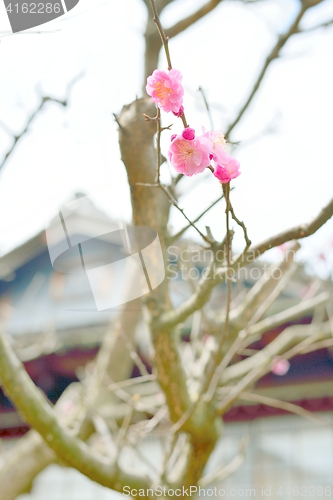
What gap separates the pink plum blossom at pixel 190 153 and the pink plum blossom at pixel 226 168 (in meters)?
0.03

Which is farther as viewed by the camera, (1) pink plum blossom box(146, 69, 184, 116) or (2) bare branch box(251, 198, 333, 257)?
(2) bare branch box(251, 198, 333, 257)

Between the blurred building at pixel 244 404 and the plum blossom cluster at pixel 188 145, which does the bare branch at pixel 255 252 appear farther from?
the blurred building at pixel 244 404

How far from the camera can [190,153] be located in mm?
1028

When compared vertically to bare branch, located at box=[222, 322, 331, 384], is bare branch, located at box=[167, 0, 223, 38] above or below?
above

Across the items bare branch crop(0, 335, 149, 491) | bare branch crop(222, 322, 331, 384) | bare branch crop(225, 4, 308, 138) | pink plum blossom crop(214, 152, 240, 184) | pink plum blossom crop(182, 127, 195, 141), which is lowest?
bare branch crop(222, 322, 331, 384)

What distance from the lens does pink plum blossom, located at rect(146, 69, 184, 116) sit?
1035 millimetres

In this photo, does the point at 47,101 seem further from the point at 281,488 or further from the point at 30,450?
the point at 281,488

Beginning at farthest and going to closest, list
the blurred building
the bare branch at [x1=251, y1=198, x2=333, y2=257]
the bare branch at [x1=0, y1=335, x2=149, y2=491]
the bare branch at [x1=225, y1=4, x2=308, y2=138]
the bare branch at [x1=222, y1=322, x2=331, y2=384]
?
the blurred building → the bare branch at [x1=222, y1=322, x2=331, y2=384] → the bare branch at [x1=225, y1=4, x2=308, y2=138] → the bare branch at [x1=0, y1=335, x2=149, y2=491] → the bare branch at [x1=251, y1=198, x2=333, y2=257]

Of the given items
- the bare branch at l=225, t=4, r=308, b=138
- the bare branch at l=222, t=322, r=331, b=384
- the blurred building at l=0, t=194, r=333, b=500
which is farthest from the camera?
the blurred building at l=0, t=194, r=333, b=500

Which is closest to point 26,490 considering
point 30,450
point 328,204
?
point 30,450

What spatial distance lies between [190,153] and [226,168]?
91 mm

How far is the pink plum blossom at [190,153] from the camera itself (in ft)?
3.31

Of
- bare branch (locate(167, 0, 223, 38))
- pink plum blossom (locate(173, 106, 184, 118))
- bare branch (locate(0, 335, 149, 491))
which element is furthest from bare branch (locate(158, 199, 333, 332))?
bare branch (locate(167, 0, 223, 38))

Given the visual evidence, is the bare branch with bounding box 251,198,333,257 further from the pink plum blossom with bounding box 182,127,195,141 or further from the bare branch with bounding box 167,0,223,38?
the bare branch with bounding box 167,0,223,38
